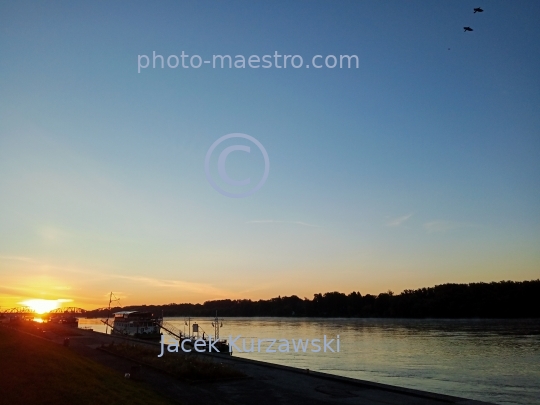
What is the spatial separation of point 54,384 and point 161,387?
8.25 m

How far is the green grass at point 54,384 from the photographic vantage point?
15.5 meters

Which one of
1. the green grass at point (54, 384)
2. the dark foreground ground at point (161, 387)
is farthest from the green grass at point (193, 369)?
the green grass at point (54, 384)

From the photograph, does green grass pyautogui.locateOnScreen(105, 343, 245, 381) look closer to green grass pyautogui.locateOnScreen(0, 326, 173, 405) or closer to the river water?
green grass pyautogui.locateOnScreen(0, 326, 173, 405)

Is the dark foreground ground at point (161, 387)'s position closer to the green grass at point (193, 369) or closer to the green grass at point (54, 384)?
the green grass at point (54, 384)

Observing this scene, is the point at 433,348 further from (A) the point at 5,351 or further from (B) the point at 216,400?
(A) the point at 5,351

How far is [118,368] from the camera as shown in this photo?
104ft

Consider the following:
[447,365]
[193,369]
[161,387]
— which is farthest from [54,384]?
[447,365]

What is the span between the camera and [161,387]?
2441 cm

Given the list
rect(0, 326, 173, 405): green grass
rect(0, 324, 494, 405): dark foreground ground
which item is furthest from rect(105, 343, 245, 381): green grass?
rect(0, 326, 173, 405): green grass

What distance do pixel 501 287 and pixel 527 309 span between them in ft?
53.9

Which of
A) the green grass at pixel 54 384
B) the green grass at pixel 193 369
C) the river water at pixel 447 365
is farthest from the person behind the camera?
the river water at pixel 447 365

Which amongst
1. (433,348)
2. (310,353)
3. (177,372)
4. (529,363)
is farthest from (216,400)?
(433,348)

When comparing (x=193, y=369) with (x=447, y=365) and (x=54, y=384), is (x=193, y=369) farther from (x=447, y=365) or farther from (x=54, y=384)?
(x=447, y=365)

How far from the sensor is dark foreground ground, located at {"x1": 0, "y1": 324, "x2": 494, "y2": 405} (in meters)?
16.4
